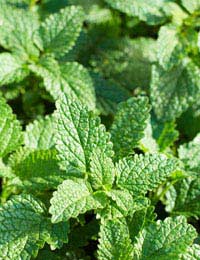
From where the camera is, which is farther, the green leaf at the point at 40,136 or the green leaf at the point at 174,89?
the green leaf at the point at 174,89

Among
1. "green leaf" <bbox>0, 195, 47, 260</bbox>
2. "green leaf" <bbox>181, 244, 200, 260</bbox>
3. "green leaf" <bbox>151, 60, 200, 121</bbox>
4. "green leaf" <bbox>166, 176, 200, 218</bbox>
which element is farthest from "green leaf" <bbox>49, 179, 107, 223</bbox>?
"green leaf" <bbox>151, 60, 200, 121</bbox>

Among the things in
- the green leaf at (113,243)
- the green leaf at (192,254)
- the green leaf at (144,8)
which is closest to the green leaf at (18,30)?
the green leaf at (144,8)

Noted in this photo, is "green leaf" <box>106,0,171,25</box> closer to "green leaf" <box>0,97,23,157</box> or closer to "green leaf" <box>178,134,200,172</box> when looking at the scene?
"green leaf" <box>178,134,200,172</box>

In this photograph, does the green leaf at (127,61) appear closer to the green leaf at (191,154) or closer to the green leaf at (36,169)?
A: the green leaf at (191,154)

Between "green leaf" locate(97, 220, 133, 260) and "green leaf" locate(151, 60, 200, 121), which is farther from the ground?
"green leaf" locate(151, 60, 200, 121)

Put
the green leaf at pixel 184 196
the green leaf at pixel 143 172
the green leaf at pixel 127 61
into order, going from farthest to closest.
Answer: the green leaf at pixel 127 61, the green leaf at pixel 184 196, the green leaf at pixel 143 172

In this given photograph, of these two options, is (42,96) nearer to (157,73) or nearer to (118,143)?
(157,73)

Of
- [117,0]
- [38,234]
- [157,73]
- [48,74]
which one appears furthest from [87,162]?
[117,0]
